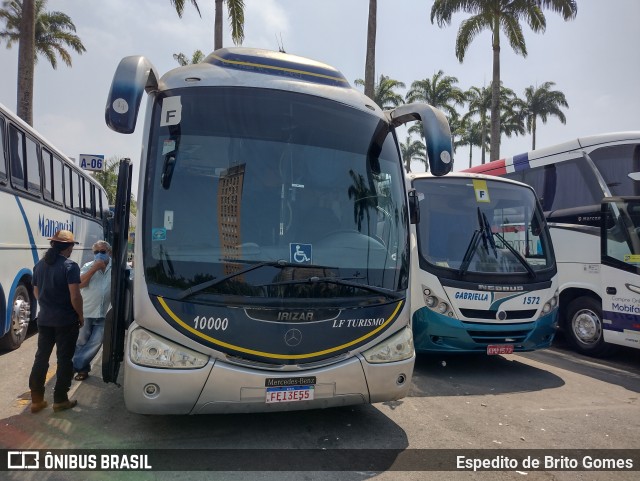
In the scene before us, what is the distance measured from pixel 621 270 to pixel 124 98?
24.7ft

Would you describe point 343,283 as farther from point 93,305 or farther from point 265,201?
point 93,305

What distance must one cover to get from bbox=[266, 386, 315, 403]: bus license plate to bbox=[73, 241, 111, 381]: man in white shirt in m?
3.09

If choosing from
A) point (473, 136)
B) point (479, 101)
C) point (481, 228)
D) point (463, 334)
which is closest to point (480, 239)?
point (481, 228)

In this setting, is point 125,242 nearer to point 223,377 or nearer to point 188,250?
point 188,250

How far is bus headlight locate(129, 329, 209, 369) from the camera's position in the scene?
371 centimetres

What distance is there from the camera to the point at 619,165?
8.27 metres

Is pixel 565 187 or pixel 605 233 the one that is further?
pixel 565 187

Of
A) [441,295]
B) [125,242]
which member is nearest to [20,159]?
[125,242]

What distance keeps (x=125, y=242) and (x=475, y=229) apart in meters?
4.82

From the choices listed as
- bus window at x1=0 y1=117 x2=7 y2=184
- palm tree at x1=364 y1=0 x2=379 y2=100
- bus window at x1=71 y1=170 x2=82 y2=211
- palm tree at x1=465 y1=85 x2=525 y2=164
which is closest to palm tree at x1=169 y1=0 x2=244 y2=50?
palm tree at x1=364 y1=0 x2=379 y2=100

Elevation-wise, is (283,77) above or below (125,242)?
above

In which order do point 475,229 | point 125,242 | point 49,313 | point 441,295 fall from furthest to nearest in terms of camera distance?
point 475,229, point 441,295, point 49,313, point 125,242

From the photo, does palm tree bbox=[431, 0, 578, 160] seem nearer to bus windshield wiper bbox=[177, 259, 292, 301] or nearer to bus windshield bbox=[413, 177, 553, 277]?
bus windshield bbox=[413, 177, 553, 277]

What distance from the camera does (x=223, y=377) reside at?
3.74 m
